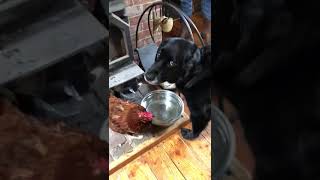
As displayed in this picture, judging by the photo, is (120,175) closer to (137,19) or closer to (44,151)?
(137,19)

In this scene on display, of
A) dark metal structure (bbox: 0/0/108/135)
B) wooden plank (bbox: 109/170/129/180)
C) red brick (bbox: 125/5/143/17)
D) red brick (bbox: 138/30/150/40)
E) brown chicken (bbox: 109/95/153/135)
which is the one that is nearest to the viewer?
dark metal structure (bbox: 0/0/108/135)

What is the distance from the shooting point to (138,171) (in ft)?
4.62

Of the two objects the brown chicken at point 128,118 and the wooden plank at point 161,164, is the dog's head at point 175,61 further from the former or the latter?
the wooden plank at point 161,164

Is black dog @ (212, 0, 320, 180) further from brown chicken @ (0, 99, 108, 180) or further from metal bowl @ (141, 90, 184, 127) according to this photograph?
metal bowl @ (141, 90, 184, 127)

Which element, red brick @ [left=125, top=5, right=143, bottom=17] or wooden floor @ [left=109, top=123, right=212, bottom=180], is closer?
wooden floor @ [left=109, top=123, right=212, bottom=180]

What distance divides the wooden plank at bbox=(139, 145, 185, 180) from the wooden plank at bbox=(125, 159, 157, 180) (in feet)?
0.06

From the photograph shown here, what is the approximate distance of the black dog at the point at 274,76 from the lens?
1.28 ft

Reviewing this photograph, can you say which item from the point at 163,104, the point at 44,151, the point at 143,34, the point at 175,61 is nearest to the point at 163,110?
the point at 163,104

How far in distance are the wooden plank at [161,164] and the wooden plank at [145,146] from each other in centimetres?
3

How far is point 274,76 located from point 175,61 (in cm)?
104

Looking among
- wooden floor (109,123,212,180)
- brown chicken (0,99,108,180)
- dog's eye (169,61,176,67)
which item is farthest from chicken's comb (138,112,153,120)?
brown chicken (0,99,108,180)

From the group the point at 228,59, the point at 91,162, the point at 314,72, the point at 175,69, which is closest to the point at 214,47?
the point at 228,59

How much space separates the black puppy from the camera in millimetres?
1400

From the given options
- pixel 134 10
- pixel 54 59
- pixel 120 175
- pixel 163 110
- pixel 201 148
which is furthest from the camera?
pixel 134 10
